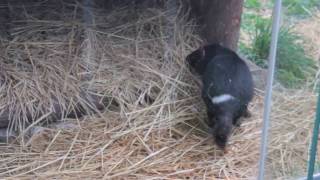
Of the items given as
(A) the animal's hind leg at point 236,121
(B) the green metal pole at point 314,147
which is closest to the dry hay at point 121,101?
(A) the animal's hind leg at point 236,121

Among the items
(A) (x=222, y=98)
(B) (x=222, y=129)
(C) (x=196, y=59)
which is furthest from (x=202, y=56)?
(B) (x=222, y=129)

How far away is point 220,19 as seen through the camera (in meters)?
2.58

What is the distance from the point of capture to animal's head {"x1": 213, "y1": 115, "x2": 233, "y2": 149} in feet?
6.49

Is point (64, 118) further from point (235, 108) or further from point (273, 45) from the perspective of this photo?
point (273, 45)

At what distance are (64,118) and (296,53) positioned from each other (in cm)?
120

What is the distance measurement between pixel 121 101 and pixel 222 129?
56cm

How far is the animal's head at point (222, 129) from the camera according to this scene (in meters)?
1.98

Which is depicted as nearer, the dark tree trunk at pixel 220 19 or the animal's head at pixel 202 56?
the animal's head at pixel 202 56

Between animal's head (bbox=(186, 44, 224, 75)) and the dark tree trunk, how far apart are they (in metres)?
0.19

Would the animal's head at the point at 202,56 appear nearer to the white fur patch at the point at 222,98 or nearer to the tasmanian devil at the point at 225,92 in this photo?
the tasmanian devil at the point at 225,92

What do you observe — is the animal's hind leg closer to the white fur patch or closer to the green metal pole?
the white fur patch

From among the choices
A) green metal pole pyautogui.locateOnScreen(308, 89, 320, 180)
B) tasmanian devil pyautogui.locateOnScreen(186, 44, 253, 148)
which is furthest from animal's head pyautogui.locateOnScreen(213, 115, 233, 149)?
green metal pole pyautogui.locateOnScreen(308, 89, 320, 180)

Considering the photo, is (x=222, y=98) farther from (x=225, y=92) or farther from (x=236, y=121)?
(x=236, y=121)

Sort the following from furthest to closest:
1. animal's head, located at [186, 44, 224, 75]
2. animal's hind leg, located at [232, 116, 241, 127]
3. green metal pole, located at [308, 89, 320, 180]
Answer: animal's head, located at [186, 44, 224, 75], animal's hind leg, located at [232, 116, 241, 127], green metal pole, located at [308, 89, 320, 180]
